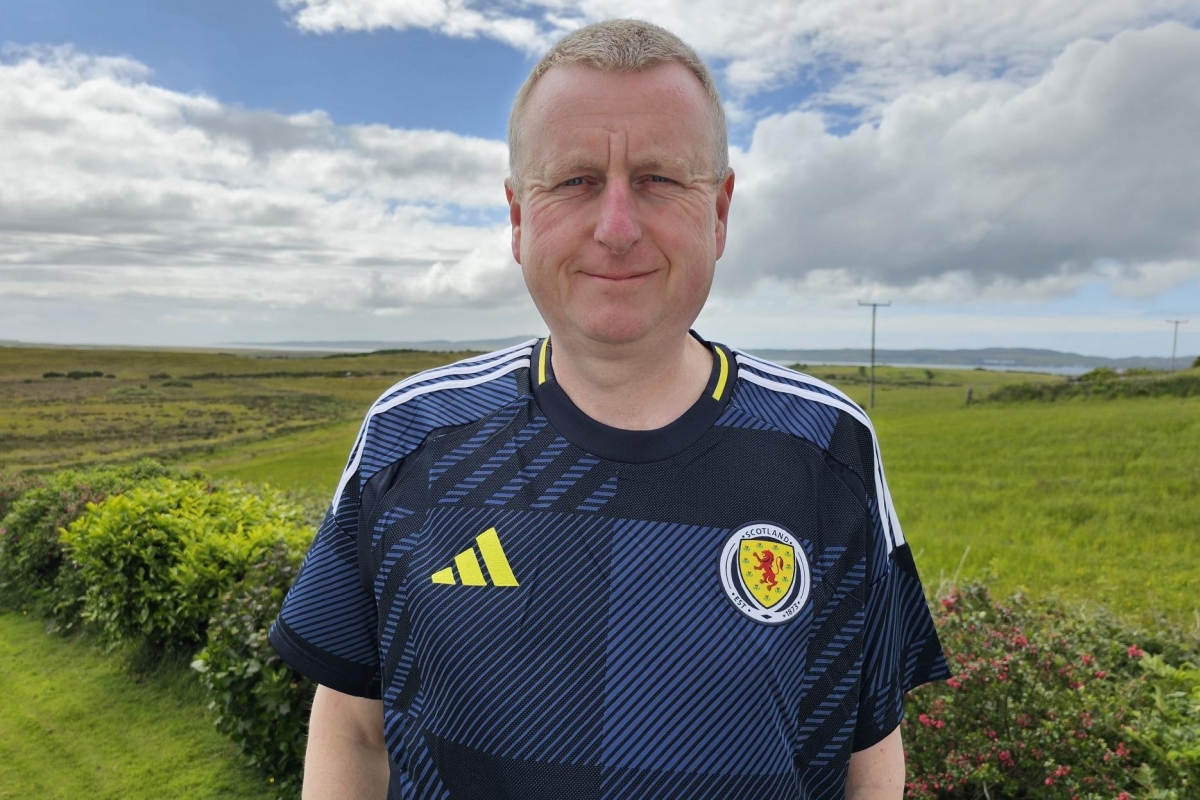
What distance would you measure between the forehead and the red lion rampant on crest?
29.7 inches

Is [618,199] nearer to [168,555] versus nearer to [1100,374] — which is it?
[168,555]

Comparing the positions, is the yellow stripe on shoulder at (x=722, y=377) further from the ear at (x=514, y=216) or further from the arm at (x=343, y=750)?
the arm at (x=343, y=750)

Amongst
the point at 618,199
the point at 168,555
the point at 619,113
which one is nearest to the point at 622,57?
the point at 619,113

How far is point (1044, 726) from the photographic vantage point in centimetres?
305

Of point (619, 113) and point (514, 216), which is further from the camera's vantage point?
point (514, 216)

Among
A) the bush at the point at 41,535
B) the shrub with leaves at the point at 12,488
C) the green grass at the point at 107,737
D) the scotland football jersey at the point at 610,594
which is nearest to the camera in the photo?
the scotland football jersey at the point at 610,594

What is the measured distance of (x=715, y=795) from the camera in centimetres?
140

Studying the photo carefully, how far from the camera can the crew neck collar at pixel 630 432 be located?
1496 millimetres

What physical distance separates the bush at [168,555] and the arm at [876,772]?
4425mm

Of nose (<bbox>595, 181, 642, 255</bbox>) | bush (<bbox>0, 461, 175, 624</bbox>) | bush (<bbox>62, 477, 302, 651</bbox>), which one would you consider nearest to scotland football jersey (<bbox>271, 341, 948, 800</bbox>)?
nose (<bbox>595, 181, 642, 255</bbox>)

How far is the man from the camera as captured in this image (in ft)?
4.61

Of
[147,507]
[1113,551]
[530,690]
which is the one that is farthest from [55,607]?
[1113,551]

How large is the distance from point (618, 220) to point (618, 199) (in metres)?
0.04

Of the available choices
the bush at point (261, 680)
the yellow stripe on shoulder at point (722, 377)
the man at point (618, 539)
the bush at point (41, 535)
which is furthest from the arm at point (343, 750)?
the bush at point (41, 535)
